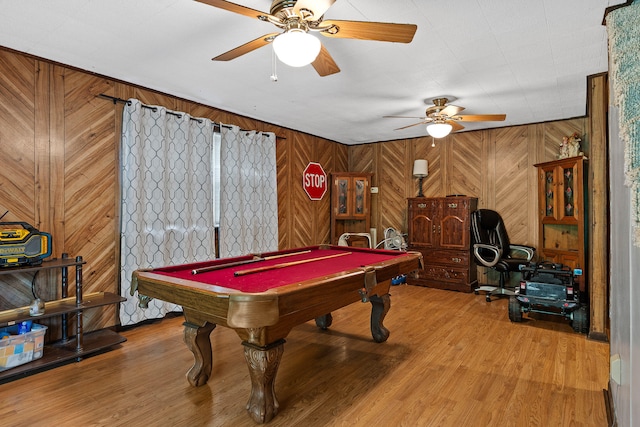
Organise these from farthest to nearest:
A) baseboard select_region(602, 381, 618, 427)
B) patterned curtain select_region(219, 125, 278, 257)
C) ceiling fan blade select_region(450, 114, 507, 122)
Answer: patterned curtain select_region(219, 125, 278, 257)
ceiling fan blade select_region(450, 114, 507, 122)
baseboard select_region(602, 381, 618, 427)

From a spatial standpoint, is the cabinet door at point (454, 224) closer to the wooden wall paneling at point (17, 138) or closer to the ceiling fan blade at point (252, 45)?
the ceiling fan blade at point (252, 45)

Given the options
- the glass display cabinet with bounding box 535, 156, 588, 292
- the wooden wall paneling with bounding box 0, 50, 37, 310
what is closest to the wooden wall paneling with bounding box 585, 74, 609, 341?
the glass display cabinet with bounding box 535, 156, 588, 292

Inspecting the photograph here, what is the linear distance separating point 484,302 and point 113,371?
14.2ft

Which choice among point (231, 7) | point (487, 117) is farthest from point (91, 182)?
point (487, 117)

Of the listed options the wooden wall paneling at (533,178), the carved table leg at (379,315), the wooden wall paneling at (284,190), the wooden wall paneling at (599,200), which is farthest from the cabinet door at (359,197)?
the wooden wall paneling at (599,200)

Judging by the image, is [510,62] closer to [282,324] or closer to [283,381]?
[282,324]

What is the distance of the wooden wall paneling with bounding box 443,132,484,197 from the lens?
5777mm

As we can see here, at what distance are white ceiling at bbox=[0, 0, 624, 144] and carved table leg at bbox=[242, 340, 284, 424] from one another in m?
2.16

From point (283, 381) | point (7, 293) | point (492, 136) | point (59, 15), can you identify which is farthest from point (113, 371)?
point (492, 136)

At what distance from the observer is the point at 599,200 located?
10.8 feet

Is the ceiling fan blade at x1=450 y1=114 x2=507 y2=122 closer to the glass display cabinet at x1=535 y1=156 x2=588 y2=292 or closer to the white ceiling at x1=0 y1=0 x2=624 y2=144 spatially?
the white ceiling at x1=0 y1=0 x2=624 y2=144

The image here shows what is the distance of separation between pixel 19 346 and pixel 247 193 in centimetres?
289

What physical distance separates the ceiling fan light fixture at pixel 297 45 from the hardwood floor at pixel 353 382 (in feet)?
6.92

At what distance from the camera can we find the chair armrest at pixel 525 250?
509 centimetres
